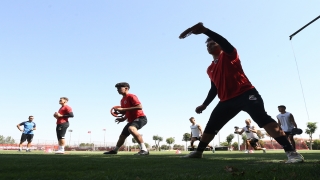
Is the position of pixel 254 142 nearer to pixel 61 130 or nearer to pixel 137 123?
pixel 137 123

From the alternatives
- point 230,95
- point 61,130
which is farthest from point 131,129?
point 230,95

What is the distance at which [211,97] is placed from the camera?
17.1 ft

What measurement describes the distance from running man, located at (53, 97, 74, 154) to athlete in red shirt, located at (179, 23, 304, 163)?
18.3 ft

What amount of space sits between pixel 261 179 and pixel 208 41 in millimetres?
2965

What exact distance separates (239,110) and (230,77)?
53 cm

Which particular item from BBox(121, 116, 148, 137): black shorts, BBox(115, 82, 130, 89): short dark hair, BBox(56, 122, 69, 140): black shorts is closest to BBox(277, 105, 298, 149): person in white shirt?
BBox(121, 116, 148, 137): black shorts

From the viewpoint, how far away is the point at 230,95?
169 inches

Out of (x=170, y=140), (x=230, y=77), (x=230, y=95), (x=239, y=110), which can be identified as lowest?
(x=239, y=110)

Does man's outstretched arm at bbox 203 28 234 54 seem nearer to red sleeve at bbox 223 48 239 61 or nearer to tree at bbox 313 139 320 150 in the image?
red sleeve at bbox 223 48 239 61

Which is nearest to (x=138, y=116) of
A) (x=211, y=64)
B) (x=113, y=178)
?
(x=211, y=64)

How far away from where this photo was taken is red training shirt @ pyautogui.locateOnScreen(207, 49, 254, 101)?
415cm

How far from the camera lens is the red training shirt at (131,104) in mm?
7246

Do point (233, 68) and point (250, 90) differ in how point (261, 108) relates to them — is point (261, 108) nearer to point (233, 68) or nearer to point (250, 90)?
point (250, 90)

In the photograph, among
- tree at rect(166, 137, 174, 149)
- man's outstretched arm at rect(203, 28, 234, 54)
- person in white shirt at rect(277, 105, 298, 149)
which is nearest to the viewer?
man's outstretched arm at rect(203, 28, 234, 54)
